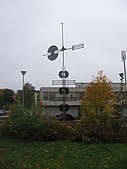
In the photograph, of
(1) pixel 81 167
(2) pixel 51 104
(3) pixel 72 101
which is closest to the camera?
(1) pixel 81 167

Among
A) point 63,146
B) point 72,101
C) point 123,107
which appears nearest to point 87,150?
point 63,146

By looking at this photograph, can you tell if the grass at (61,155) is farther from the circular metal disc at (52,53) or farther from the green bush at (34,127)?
the circular metal disc at (52,53)

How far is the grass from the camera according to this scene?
9.48 meters

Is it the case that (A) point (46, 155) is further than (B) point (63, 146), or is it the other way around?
(B) point (63, 146)

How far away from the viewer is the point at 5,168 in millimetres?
9398

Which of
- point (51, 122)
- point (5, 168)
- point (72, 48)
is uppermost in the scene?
point (72, 48)

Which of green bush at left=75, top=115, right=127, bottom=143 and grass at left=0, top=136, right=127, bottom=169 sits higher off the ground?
green bush at left=75, top=115, right=127, bottom=143

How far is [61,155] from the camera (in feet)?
34.3

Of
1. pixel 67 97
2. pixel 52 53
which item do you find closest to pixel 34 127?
pixel 52 53

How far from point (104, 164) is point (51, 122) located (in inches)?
178

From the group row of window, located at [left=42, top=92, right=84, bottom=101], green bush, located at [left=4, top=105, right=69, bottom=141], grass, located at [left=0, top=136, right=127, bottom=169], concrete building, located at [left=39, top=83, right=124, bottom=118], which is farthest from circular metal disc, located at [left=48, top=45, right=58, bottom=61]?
row of window, located at [left=42, top=92, right=84, bottom=101]

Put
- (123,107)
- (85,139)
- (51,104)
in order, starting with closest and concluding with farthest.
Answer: (85,139) < (123,107) < (51,104)

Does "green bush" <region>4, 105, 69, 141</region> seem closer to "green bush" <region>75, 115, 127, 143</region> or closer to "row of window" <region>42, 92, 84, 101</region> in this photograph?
"green bush" <region>75, 115, 127, 143</region>

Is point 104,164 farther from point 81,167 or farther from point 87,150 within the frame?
point 87,150
